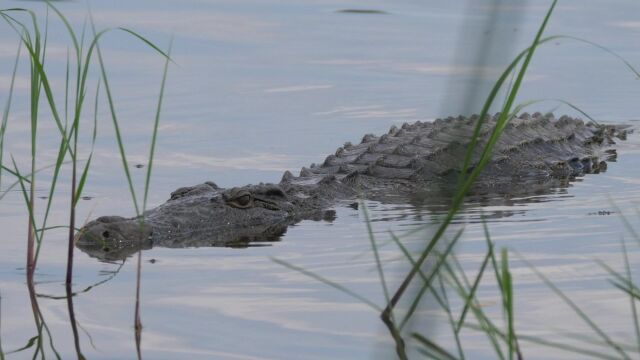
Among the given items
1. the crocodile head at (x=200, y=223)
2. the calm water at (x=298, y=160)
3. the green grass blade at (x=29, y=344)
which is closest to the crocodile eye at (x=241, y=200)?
the crocodile head at (x=200, y=223)

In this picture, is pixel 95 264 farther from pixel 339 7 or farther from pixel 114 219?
pixel 339 7

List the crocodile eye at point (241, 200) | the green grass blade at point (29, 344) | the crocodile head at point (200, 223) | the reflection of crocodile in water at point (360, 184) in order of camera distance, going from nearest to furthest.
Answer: the green grass blade at point (29, 344)
the crocodile head at point (200, 223)
the reflection of crocodile in water at point (360, 184)
the crocodile eye at point (241, 200)

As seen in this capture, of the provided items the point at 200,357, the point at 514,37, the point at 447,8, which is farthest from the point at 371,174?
the point at 447,8

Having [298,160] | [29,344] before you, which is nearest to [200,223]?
[298,160]

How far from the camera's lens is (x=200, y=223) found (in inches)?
298

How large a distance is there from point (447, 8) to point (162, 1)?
155 inches

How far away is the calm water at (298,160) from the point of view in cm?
466

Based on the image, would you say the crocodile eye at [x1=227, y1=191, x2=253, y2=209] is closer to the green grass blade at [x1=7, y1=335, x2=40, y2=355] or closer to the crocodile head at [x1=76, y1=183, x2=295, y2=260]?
the crocodile head at [x1=76, y1=183, x2=295, y2=260]

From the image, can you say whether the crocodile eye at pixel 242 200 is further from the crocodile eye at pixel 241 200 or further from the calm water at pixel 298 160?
the calm water at pixel 298 160

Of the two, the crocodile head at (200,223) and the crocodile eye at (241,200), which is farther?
the crocodile eye at (241,200)

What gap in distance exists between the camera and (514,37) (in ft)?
4.89

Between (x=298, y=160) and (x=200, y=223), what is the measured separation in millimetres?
2362

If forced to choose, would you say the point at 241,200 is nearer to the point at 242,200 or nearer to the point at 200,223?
the point at 242,200

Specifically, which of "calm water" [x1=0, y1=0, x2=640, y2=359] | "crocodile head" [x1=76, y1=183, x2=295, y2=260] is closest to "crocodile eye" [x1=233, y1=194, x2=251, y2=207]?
"crocodile head" [x1=76, y1=183, x2=295, y2=260]
